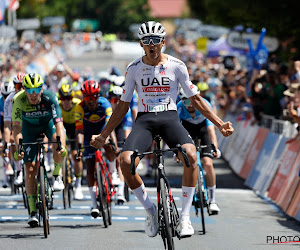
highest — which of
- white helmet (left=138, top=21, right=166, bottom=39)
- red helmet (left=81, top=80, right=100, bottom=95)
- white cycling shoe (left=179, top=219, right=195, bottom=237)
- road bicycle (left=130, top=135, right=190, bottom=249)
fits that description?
white helmet (left=138, top=21, right=166, bottom=39)

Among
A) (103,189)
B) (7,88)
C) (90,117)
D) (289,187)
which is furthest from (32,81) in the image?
(289,187)

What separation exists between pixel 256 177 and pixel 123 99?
898 centimetres

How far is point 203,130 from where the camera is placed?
13.8m

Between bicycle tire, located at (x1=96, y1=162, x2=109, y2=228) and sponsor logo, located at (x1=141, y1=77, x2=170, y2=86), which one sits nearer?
sponsor logo, located at (x1=141, y1=77, x2=170, y2=86)

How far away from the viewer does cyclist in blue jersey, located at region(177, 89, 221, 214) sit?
13.5 metres

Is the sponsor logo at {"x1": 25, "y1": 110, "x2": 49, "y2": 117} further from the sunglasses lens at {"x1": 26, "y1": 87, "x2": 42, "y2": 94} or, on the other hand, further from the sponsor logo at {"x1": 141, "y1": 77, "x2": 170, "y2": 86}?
the sponsor logo at {"x1": 141, "y1": 77, "x2": 170, "y2": 86}

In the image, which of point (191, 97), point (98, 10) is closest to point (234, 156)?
point (191, 97)

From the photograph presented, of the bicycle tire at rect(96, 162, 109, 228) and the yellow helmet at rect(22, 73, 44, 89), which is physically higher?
the yellow helmet at rect(22, 73, 44, 89)

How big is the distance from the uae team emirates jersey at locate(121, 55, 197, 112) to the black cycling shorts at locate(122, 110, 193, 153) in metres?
0.10

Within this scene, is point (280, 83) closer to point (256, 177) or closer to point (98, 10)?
point (256, 177)

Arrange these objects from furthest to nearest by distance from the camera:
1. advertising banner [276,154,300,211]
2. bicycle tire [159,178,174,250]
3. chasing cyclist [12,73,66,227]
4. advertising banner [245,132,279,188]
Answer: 1. advertising banner [245,132,279,188]
2. advertising banner [276,154,300,211]
3. chasing cyclist [12,73,66,227]
4. bicycle tire [159,178,174,250]

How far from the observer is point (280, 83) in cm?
1969

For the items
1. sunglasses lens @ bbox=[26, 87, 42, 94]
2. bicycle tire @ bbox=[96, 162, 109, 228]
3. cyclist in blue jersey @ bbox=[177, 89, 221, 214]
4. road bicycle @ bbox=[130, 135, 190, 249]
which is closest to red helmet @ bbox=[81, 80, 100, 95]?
bicycle tire @ bbox=[96, 162, 109, 228]

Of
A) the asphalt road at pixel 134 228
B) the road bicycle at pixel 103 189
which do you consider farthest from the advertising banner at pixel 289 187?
the road bicycle at pixel 103 189
